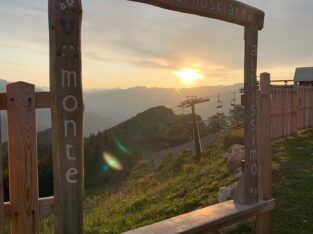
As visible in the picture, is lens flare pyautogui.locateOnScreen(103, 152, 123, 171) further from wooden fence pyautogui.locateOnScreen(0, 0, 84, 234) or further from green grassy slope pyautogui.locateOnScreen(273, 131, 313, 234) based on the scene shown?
wooden fence pyautogui.locateOnScreen(0, 0, 84, 234)

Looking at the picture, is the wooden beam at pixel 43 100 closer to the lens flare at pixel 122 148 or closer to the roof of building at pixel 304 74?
the roof of building at pixel 304 74

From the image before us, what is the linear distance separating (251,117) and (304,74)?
2930 centimetres

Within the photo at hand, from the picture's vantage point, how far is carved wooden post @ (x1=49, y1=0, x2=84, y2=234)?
2850 mm

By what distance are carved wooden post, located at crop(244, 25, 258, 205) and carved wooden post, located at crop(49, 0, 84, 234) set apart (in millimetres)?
2274

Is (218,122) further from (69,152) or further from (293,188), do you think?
(69,152)

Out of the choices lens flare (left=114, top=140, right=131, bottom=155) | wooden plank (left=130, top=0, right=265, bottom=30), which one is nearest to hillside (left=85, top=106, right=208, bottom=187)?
lens flare (left=114, top=140, right=131, bottom=155)

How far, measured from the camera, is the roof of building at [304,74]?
1224 inches

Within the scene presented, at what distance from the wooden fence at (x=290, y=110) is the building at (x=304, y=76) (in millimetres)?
16668

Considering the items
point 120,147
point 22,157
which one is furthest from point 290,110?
point 120,147

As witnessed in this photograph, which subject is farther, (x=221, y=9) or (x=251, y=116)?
(x=251, y=116)

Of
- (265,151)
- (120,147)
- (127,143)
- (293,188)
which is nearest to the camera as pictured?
(265,151)

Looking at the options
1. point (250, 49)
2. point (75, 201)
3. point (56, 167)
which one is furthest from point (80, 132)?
point (250, 49)

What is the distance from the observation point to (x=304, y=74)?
31594 millimetres

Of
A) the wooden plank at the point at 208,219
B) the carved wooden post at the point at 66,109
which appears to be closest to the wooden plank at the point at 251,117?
the wooden plank at the point at 208,219
